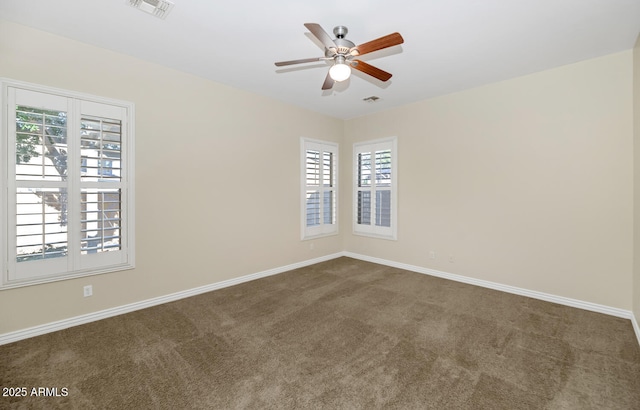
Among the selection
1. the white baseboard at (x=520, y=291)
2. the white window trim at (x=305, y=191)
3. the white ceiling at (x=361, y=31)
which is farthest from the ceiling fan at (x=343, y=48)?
the white baseboard at (x=520, y=291)

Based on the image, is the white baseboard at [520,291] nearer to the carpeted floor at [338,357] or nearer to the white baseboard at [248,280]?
the white baseboard at [248,280]

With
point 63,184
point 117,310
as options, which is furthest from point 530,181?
point 63,184

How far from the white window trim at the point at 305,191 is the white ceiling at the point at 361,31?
151 centimetres

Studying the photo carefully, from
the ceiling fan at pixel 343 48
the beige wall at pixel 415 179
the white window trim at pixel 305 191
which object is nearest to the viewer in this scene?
the ceiling fan at pixel 343 48

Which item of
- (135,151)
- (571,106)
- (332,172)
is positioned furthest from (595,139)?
(135,151)

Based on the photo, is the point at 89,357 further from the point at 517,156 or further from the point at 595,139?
the point at 595,139

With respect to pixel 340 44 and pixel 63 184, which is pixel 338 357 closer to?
pixel 340 44

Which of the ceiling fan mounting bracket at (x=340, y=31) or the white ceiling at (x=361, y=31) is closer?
the white ceiling at (x=361, y=31)

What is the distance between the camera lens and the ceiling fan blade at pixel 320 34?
6.44 ft

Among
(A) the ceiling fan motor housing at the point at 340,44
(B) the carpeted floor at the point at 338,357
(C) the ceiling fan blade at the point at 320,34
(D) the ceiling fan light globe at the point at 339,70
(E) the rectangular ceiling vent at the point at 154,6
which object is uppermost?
(E) the rectangular ceiling vent at the point at 154,6

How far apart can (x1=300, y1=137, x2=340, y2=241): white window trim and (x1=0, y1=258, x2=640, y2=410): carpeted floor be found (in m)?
1.72

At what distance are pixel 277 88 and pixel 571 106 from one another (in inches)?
143

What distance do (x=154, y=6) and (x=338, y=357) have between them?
3228mm

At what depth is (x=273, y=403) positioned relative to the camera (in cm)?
179
